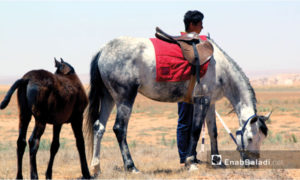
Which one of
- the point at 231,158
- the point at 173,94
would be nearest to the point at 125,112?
the point at 173,94

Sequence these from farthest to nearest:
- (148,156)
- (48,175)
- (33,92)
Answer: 1. (148,156)
2. (48,175)
3. (33,92)

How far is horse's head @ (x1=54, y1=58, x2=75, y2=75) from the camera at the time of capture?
5.98m

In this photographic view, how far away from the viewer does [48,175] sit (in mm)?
5785

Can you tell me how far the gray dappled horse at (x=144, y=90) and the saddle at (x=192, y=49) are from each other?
0.52 ft

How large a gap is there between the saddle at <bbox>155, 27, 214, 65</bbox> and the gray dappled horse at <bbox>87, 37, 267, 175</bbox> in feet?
0.81

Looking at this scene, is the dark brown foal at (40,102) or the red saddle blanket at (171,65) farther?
the red saddle blanket at (171,65)

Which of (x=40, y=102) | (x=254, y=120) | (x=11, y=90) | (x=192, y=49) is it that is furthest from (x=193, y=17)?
(x=11, y=90)

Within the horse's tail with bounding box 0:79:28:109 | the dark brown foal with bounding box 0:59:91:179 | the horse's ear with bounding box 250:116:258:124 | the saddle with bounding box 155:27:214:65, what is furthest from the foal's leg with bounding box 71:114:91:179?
the horse's ear with bounding box 250:116:258:124

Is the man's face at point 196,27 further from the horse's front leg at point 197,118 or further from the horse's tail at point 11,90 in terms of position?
the horse's tail at point 11,90

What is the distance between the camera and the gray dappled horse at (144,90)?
654 cm

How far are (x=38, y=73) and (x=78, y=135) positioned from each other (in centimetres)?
117

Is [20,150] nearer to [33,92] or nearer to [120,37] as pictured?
[33,92]

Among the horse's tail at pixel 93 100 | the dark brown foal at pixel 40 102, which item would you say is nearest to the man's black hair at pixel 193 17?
the horse's tail at pixel 93 100

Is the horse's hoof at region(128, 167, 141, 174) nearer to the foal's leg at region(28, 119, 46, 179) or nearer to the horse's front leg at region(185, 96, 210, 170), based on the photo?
the horse's front leg at region(185, 96, 210, 170)
